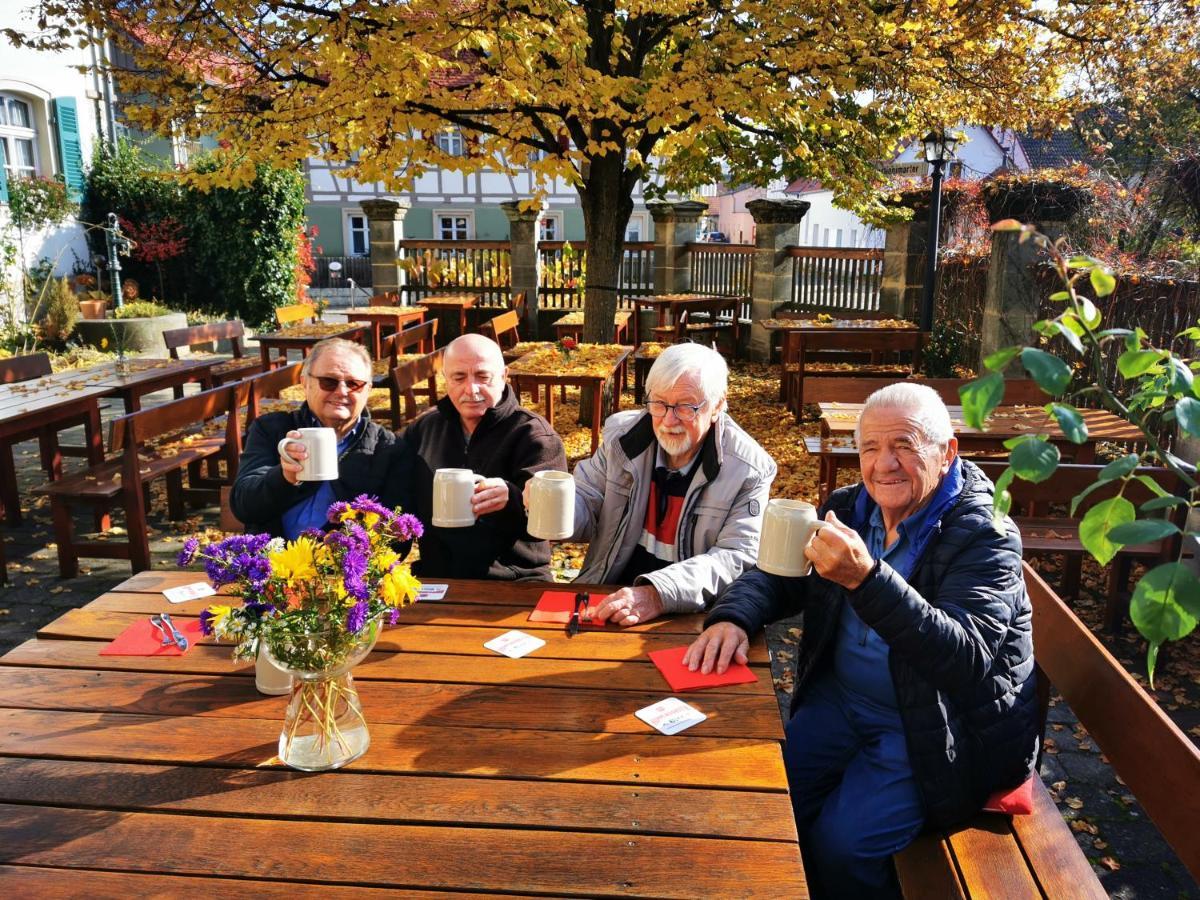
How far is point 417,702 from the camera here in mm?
2086

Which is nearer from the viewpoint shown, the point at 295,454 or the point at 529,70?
the point at 295,454

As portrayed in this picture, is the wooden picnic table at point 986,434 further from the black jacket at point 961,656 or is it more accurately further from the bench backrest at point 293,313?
the bench backrest at point 293,313

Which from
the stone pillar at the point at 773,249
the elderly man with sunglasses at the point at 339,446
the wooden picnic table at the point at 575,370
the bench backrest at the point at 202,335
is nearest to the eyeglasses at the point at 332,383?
the elderly man with sunglasses at the point at 339,446

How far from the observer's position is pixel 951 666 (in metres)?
2.08

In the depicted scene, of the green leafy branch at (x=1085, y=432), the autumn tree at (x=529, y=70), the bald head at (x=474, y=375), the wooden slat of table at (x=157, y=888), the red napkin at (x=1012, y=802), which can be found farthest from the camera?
the autumn tree at (x=529, y=70)

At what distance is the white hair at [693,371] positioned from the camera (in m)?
2.93

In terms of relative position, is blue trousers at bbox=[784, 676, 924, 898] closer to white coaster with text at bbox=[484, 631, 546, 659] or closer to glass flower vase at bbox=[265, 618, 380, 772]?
white coaster with text at bbox=[484, 631, 546, 659]

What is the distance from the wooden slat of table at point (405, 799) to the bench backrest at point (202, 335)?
7.59 metres

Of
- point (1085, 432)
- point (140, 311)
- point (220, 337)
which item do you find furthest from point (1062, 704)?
point (140, 311)

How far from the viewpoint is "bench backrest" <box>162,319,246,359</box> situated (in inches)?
345

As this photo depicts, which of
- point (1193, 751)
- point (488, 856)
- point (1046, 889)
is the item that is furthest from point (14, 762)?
point (1193, 751)

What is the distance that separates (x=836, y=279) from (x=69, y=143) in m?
13.2

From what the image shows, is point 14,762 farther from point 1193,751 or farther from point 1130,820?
point 1130,820

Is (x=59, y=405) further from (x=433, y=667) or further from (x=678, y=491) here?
(x=433, y=667)
